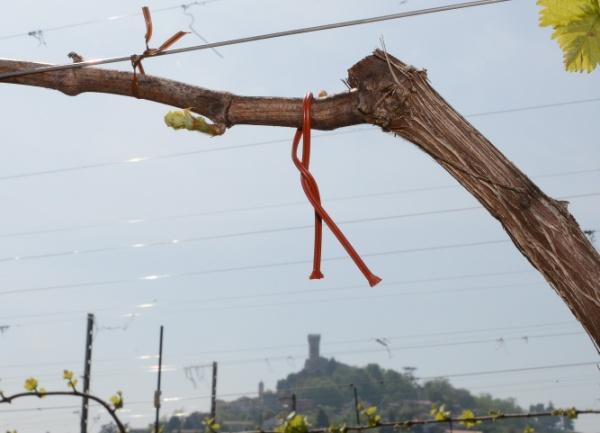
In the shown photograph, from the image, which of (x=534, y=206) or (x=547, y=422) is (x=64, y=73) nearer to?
(x=534, y=206)

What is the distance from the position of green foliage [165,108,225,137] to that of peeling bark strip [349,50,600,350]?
302mm

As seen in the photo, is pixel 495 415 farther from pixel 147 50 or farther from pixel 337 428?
pixel 147 50

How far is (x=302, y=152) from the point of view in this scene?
1.73m

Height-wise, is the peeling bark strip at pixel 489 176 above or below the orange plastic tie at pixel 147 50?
below

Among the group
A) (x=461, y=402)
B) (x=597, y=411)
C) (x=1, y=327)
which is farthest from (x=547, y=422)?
(x=597, y=411)

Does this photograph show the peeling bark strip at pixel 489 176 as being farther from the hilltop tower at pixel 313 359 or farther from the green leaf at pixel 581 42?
the hilltop tower at pixel 313 359

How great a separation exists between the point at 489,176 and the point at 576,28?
0.33 m

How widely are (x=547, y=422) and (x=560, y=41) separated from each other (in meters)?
115

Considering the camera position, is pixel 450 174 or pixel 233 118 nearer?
pixel 450 174

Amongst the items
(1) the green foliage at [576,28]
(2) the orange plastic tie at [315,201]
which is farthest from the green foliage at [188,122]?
(1) the green foliage at [576,28]

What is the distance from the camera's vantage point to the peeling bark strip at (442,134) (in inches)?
58.2

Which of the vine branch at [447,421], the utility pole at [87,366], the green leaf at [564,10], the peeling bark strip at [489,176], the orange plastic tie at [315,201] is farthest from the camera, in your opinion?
the utility pole at [87,366]

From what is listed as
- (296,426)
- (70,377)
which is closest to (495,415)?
(296,426)

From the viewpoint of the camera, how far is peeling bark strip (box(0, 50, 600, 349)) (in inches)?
58.2
